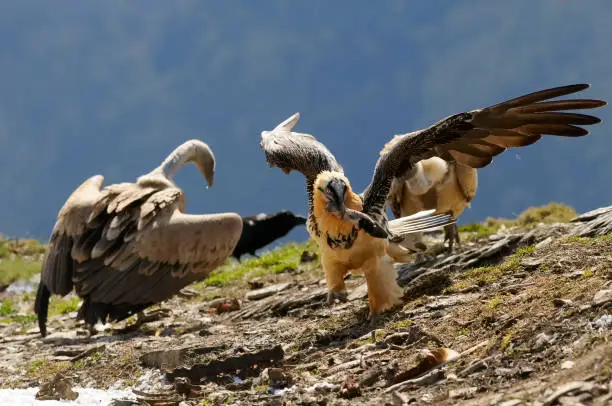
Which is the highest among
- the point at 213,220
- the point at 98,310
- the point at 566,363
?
the point at 213,220

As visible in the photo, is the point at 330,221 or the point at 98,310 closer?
the point at 330,221

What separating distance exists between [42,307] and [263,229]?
10.5 m

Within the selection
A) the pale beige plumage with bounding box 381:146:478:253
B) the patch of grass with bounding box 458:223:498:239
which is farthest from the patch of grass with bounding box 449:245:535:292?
the patch of grass with bounding box 458:223:498:239

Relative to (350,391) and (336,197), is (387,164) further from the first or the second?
(350,391)

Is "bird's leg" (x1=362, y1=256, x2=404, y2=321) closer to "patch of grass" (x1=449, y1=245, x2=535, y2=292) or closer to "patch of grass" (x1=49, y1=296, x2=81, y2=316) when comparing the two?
"patch of grass" (x1=449, y1=245, x2=535, y2=292)

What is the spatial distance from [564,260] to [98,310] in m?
5.17

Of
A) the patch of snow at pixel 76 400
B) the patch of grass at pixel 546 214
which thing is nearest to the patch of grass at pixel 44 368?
the patch of snow at pixel 76 400

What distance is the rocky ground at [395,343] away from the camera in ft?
14.7

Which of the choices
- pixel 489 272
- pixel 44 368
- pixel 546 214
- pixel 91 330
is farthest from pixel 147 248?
pixel 546 214

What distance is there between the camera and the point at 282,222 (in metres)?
20.2

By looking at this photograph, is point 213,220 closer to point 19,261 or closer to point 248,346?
point 248,346

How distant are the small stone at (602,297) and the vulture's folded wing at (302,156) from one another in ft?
9.25

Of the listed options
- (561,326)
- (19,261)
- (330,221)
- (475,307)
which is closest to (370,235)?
(330,221)

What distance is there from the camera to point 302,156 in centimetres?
752
